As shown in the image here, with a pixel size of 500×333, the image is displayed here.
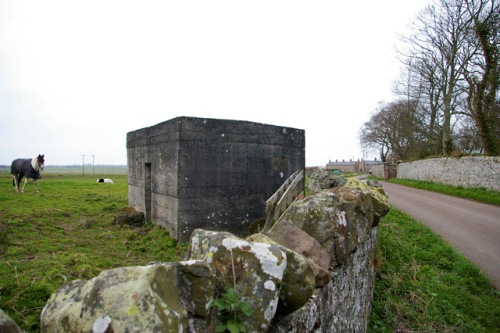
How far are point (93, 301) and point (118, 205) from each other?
42.0 ft

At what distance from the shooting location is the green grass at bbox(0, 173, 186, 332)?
12.7ft

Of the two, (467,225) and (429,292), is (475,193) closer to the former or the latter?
(467,225)

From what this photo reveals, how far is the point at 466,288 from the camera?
5.73 metres

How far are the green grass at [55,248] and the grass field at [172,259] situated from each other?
0.04 ft

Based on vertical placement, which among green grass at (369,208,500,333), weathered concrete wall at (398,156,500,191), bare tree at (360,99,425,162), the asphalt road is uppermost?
bare tree at (360,99,425,162)

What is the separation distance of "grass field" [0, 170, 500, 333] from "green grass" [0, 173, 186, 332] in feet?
0.04

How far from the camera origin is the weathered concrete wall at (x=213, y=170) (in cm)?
764

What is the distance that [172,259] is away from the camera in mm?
6492

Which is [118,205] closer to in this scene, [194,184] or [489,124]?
[194,184]

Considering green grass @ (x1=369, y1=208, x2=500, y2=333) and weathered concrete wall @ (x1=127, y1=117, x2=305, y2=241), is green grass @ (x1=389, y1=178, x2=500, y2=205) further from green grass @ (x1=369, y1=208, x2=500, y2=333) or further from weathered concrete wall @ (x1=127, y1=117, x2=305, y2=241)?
weathered concrete wall @ (x1=127, y1=117, x2=305, y2=241)

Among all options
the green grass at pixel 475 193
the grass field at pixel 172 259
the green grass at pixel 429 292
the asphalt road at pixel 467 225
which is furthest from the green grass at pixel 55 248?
the green grass at pixel 475 193

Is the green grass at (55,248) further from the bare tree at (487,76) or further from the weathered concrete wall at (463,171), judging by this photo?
the bare tree at (487,76)

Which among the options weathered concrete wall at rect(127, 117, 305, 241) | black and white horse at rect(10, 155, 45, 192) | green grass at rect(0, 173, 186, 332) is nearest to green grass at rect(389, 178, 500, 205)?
weathered concrete wall at rect(127, 117, 305, 241)

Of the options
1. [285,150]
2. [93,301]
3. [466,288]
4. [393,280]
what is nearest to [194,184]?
[285,150]
